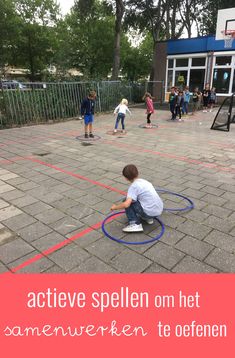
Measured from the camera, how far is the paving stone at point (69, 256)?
3.42m

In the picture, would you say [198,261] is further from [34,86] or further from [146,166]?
[34,86]

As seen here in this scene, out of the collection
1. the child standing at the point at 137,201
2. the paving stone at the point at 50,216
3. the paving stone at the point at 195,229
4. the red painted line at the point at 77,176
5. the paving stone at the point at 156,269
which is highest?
the child standing at the point at 137,201

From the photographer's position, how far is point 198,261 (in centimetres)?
349

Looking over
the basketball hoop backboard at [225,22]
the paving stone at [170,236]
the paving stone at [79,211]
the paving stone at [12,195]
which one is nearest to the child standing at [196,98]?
the basketball hoop backboard at [225,22]

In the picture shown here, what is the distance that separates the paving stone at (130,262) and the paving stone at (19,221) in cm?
157

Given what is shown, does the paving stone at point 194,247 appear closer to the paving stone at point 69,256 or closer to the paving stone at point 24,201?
the paving stone at point 69,256

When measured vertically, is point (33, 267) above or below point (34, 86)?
below

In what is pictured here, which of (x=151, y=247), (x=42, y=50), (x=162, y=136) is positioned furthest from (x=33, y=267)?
(x=42, y=50)

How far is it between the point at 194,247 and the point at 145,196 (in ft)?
2.92

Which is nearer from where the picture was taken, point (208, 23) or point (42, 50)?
point (42, 50)

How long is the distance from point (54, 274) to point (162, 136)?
27.7 ft

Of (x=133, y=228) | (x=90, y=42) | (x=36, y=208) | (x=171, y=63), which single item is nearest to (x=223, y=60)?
(x=171, y=63)

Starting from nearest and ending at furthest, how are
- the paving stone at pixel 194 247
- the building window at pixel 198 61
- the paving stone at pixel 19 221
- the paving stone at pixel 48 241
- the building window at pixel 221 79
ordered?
the paving stone at pixel 194 247
the paving stone at pixel 48 241
the paving stone at pixel 19 221
the building window at pixel 221 79
the building window at pixel 198 61

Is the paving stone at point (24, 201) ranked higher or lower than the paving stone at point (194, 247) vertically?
higher
